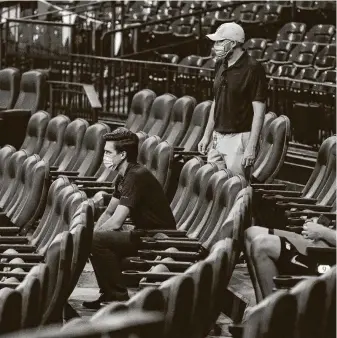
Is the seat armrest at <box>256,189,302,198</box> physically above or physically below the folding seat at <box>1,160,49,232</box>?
above

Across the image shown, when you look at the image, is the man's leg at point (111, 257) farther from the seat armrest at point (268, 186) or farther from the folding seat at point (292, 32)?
the folding seat at point (292, 32)

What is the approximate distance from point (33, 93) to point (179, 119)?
1665 mm

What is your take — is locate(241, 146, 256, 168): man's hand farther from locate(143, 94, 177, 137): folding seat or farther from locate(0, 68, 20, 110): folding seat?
locate(0, 68, 20, 110): folding seat

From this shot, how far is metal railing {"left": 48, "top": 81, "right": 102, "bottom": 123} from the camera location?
9391 mm

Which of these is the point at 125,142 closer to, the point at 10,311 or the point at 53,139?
the point at 10,311

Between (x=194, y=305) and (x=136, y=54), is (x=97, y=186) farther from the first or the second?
(x=136, y=54)

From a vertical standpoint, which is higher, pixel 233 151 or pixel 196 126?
pixel 233 151

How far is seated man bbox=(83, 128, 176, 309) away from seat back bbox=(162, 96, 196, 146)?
2.33m

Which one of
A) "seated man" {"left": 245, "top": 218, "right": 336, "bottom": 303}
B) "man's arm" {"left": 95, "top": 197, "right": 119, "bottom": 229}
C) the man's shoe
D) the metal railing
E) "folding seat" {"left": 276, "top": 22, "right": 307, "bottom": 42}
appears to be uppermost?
"folding seat" {"left": 276, "top": 22, "right": 307, "bottom": 42}

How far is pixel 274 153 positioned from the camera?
21.4 ft

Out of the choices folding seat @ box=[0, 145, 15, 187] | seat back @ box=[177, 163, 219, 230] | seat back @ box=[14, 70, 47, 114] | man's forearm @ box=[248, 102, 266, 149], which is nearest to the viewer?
seat back @ box=[177, 163, 219, 230]

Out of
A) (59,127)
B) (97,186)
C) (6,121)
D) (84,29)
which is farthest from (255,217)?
(84,29)

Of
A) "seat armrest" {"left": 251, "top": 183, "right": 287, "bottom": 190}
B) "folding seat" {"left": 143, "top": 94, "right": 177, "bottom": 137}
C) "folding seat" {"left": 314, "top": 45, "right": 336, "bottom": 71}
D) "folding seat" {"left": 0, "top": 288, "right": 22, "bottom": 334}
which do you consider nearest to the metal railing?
"folding seat" {"left": 143, "top": 94, "right": 177, "bottom": 137}

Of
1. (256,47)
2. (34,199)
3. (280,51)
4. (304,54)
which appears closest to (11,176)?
(34,199)
